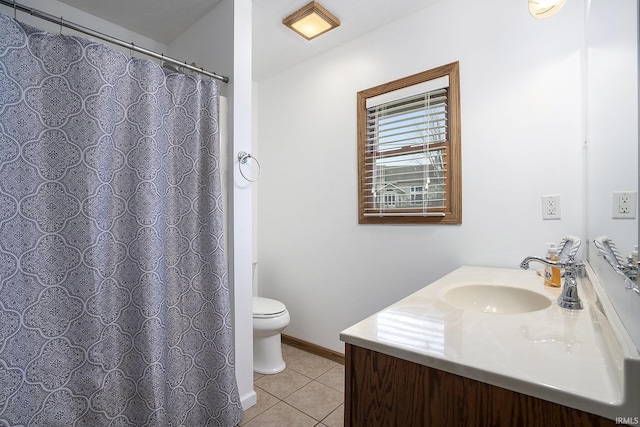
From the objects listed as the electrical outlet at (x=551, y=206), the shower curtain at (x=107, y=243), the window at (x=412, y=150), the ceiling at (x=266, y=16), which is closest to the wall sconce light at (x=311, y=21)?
the ceiling at (x=266, y=16)

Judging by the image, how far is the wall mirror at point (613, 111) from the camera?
699mm

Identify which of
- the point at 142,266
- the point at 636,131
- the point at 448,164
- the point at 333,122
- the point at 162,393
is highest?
the point at 333,122

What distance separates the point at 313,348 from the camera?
2539 mm

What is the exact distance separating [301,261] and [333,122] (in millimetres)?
1210

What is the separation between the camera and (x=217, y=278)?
1.56 m

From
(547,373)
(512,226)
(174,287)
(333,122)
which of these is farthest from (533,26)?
(174,287)

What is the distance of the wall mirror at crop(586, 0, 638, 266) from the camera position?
0.70 metres

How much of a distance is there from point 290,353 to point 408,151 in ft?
6.17

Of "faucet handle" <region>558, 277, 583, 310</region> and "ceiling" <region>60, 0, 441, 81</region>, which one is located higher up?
"ceiling" <region>60, 0, 441, 81</region>

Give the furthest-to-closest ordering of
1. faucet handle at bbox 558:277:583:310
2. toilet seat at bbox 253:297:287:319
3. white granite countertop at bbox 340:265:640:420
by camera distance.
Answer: toilet seat at bbox 253:297:287:319 → faucet handle at bbox 558:277:583:310 → white granite countertop at bbox 340:265:640:420

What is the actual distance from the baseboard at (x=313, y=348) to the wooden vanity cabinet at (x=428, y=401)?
1.65 meters

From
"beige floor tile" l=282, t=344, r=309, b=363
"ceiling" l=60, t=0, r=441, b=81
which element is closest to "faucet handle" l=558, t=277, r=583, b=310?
"ceiling" l=60, t=0, r=441, b=81

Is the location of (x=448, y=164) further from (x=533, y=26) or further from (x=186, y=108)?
(x=186, y=108)

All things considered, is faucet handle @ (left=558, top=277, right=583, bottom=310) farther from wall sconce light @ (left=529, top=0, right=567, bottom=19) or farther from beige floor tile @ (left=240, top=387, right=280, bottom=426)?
beige floor tile @ (left=240, top=387, right=280, bottom=426)
